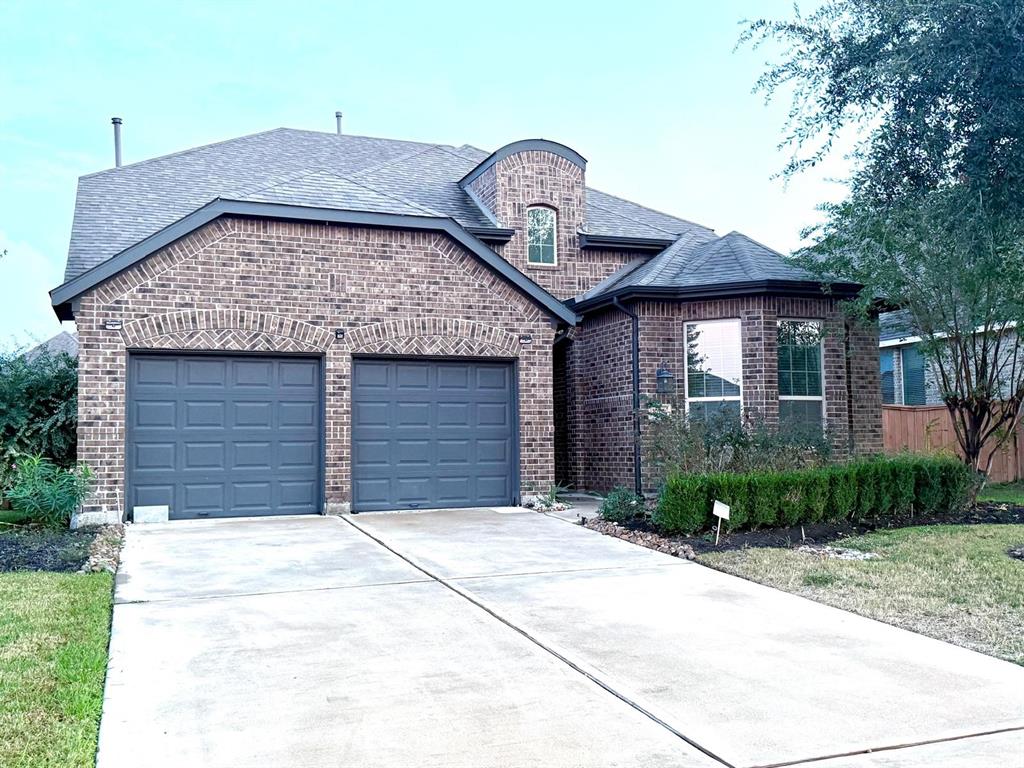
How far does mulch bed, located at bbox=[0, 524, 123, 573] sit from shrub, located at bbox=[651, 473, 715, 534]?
587cm

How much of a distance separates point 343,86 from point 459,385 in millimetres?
15536

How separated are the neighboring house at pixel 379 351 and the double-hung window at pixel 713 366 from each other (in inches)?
1.3

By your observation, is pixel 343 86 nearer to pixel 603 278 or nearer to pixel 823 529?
pixel 603 278

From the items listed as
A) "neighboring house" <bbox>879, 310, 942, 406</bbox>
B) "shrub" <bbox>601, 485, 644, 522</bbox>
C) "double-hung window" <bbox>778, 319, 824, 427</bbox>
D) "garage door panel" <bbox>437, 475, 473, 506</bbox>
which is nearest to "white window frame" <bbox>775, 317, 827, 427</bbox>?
"double-hung window" <bbox>778, 319, 824, 427</bbox>

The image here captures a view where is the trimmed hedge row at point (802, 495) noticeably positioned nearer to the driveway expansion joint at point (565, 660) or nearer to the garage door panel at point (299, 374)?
the driveway expansion joint at point (565, 660)

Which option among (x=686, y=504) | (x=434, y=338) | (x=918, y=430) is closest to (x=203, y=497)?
(x=434, y=338)

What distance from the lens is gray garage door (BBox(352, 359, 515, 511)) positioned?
13.0 meters

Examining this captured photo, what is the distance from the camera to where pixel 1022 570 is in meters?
8.30

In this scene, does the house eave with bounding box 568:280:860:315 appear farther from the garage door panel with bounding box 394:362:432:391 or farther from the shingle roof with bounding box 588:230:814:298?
the garage door panel with bounding box 394:362:432:391

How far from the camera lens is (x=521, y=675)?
525 centimetres

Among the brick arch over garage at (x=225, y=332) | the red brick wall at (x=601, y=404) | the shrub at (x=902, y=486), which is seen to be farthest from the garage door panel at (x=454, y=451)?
the shrub at (x=902, y=486)

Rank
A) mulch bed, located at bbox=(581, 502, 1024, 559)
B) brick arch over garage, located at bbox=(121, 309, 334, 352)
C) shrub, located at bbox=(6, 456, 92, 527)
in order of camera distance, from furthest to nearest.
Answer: brick arch over garage, located at bbox=(121, 309, 334, 352), shrub, located at bbox=(6, 456, 92, 527), mulch bed, located at bbox=(581, 502, 1024, 559)

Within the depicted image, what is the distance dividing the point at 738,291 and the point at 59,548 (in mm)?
10207

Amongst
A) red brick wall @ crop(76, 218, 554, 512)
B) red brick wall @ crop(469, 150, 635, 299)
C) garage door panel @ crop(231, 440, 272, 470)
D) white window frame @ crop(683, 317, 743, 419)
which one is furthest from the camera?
red brick wall @ crop(469, 150, 635, 299)
